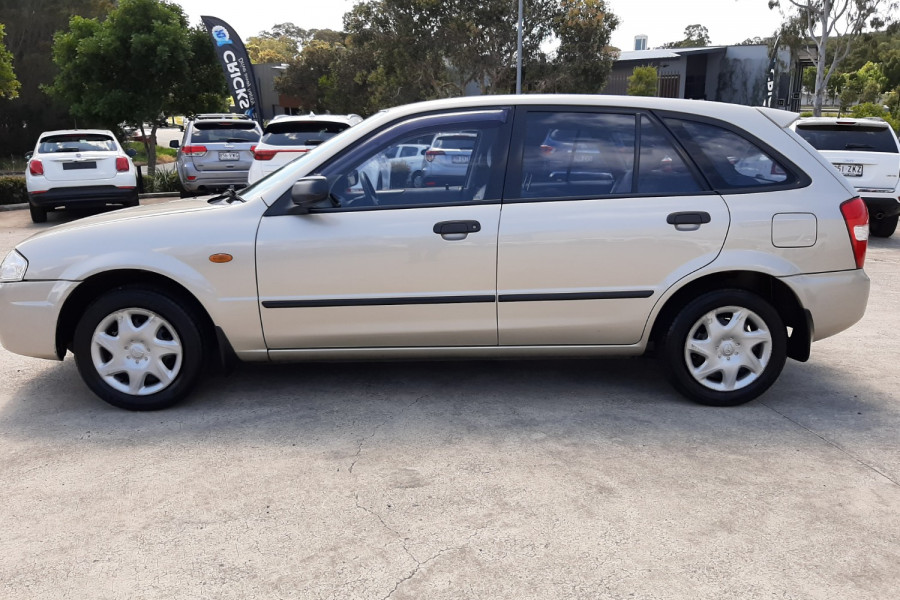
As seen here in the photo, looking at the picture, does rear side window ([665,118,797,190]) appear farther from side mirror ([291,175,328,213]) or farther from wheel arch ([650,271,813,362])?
side mirror ([291,175,328,213])

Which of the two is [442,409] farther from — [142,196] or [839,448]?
[142,196]

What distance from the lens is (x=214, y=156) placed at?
1436 centimetres

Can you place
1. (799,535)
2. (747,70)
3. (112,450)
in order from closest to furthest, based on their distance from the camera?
1. (799,535)
2. (112,450)
3. (747,70)

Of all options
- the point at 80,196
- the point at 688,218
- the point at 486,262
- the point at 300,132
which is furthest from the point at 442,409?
the point at 80,196

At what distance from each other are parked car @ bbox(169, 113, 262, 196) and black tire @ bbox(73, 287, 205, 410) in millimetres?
10127

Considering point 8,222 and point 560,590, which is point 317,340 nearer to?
point 560,590

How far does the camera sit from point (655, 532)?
3189mm

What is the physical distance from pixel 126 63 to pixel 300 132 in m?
12.6

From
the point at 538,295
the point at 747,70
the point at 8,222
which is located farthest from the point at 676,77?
the point at 538,295

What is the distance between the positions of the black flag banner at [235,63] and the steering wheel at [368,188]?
20.7m

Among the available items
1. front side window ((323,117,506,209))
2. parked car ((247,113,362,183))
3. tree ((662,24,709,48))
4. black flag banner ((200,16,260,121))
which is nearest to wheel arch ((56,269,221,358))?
front side window ((323,117,506,209))

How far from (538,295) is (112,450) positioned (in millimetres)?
A: 2356

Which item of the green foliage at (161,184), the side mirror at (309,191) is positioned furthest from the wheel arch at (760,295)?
the green foliage at (161,184)

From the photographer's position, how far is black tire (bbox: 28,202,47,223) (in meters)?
13.4
